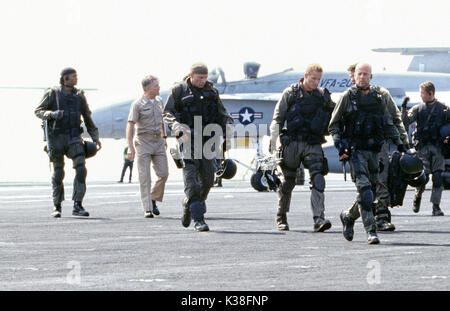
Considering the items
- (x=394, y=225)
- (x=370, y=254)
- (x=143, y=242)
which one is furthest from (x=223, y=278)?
(x=394, y=225)

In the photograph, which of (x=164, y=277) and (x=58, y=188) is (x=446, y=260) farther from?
(x=58, y=188)

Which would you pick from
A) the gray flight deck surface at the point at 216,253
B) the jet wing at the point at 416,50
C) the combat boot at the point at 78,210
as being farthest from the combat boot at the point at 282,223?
the jet wing at the point at 416,50

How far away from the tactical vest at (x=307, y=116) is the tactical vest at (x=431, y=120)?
142 inches

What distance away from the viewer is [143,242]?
1161 cm

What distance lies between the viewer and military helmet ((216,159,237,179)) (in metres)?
13.9

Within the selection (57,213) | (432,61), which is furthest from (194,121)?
(432,61)

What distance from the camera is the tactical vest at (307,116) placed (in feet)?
41.7

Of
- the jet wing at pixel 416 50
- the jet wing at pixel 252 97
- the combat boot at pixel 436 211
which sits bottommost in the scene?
the combat boot at pixel 436 211

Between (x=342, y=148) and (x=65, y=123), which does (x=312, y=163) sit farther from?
(x=65, y=123)

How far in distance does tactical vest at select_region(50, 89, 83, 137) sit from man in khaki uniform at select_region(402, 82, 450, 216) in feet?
14.8

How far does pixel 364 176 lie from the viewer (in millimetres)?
11508

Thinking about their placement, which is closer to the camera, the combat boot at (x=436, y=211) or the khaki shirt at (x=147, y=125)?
the khaki shirt at (x=147, y=125)

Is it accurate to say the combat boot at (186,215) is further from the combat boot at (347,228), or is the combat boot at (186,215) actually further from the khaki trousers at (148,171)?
the khaki trousers at (148,171)

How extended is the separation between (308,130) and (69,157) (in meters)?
4.30
